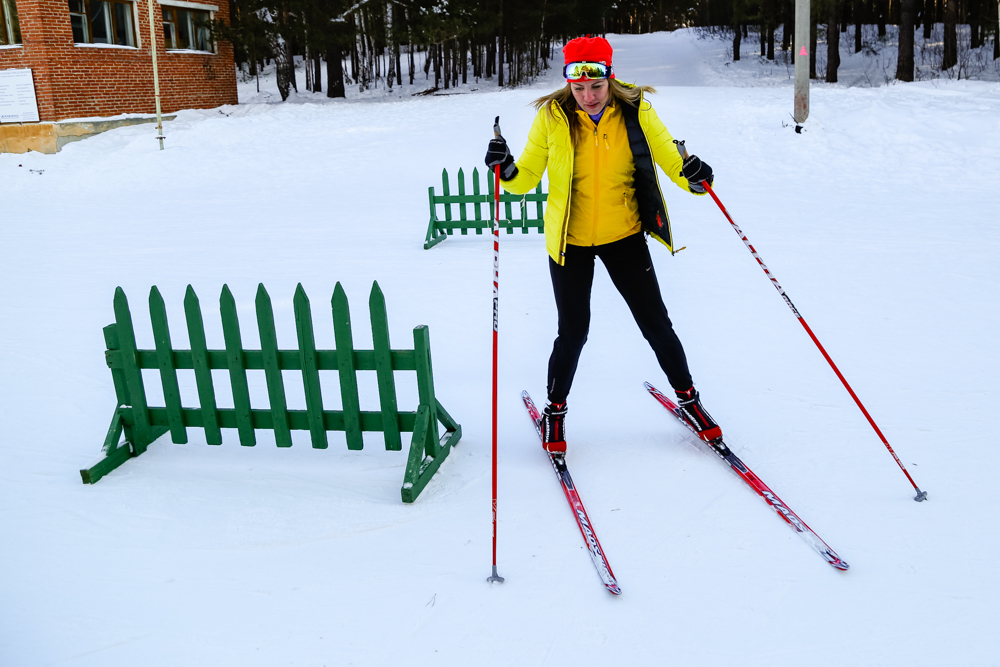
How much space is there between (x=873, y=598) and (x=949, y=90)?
53.1 ft

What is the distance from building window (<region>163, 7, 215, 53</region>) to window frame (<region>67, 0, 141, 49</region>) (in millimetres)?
855

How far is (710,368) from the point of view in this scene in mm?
4691

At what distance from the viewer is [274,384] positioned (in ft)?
11.7

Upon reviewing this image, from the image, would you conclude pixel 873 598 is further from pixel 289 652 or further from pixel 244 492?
pixel 244 492

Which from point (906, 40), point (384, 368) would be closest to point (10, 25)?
point (384, 368)

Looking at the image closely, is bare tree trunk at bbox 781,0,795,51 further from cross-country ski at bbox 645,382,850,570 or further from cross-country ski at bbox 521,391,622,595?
cross-country ski at bbox 521,391,622,595

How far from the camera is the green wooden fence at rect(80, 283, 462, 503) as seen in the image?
3.39 metres

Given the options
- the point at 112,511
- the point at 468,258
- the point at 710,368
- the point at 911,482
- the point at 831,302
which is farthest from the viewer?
the point at 468,258

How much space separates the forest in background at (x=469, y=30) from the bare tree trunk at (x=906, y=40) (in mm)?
26

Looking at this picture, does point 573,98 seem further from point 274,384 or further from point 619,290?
point 274,384

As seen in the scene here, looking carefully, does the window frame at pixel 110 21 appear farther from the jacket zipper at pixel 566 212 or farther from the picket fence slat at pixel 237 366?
the jacket zipper at pixel 566 212

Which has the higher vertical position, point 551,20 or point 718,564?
point 551,20

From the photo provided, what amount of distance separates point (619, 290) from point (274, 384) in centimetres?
167

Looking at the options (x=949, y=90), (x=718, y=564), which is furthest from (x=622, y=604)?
(x=949, y=90)
